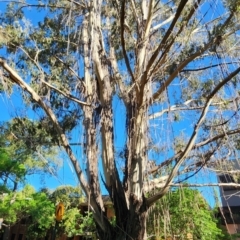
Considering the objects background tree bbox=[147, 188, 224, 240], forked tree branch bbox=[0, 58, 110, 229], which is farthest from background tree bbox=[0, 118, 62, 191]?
background tree bbox=[147, 188, 224, 240]

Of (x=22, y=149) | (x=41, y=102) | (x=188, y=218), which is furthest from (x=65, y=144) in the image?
(x=22, y=149)

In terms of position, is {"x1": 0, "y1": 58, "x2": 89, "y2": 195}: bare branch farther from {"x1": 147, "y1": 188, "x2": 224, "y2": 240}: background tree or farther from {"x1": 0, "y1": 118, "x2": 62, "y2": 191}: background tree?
{"x1": 147, "y1": 188, "x2": 224, "y2": 240}: background tree

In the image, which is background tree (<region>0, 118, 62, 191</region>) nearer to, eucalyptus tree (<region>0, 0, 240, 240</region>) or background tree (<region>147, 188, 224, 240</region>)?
eucalyptus tree (<region>0, 0, 240, 240</region>)

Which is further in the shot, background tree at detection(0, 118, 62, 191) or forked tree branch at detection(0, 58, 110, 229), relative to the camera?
background tree at detection(0, 118, 62, 191)

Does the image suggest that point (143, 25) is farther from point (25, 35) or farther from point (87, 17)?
point (25, 35)

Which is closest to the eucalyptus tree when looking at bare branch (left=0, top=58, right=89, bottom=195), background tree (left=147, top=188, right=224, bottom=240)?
bare branch (left=0, top=58, right=89, bottom=195)

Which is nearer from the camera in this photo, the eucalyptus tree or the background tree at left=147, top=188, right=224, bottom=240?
the eucalyptus tree

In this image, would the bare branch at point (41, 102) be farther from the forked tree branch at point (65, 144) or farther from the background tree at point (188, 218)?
the background tree at point (188, 218)

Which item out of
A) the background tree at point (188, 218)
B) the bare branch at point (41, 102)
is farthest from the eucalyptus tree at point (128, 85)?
the background tree at point (188, 218)

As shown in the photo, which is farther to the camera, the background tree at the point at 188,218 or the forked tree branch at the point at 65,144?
the background tree at the point at 188,218

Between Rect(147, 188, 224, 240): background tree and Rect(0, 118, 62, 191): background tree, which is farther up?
Rect(0, 118, 62, 191): background tree

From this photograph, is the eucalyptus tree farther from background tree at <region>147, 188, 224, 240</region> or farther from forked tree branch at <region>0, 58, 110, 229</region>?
background tree at <region>147, 188, 224, 240</region>

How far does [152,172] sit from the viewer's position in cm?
396

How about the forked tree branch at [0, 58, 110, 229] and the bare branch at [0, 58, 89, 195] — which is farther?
the bare branch at [0, 58, 89, 195]
